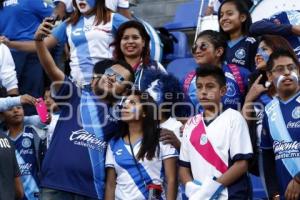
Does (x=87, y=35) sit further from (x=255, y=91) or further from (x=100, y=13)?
(x=255, y=91)

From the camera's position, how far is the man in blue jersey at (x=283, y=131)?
539 cm

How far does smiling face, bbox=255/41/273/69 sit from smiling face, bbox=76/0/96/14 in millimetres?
1548

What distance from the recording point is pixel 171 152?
5.85 metres

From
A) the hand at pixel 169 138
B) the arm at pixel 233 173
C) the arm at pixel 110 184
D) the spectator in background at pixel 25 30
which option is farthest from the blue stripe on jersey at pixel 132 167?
the spectator in background at pixel 25 30

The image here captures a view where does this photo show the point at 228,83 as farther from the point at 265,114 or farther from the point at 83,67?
the point at 83,67

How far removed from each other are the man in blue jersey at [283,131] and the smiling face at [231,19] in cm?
102

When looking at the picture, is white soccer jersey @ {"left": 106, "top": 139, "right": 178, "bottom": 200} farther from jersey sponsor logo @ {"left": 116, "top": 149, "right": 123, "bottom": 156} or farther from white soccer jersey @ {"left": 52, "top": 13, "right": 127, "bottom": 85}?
white soccer jersey @ {"left": 52, "top": 13, "right": 127, "bottom": 85}

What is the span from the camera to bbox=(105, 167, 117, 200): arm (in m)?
5.87

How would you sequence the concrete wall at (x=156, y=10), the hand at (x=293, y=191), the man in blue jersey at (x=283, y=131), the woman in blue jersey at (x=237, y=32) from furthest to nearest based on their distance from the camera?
the concrete wall at (x=156, y=10) < the woman in blue jersey at (x=237, y=32) < the man in blue jersey at (x=283, y=131) < the hand at (x=293, y=191)

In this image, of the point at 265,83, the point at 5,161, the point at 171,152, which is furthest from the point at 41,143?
the point at 265,83

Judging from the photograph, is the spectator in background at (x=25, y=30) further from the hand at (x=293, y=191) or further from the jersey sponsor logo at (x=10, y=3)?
the hand at (x=293, y=191)

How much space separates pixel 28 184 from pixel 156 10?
465 centimetres

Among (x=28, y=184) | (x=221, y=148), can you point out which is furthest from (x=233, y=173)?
(x=28, y=184)

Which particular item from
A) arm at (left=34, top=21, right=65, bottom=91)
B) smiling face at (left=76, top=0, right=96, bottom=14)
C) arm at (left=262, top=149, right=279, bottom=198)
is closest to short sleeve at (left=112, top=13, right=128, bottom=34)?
smiling face at (left=76, top=0, right=96, bottom=14)
